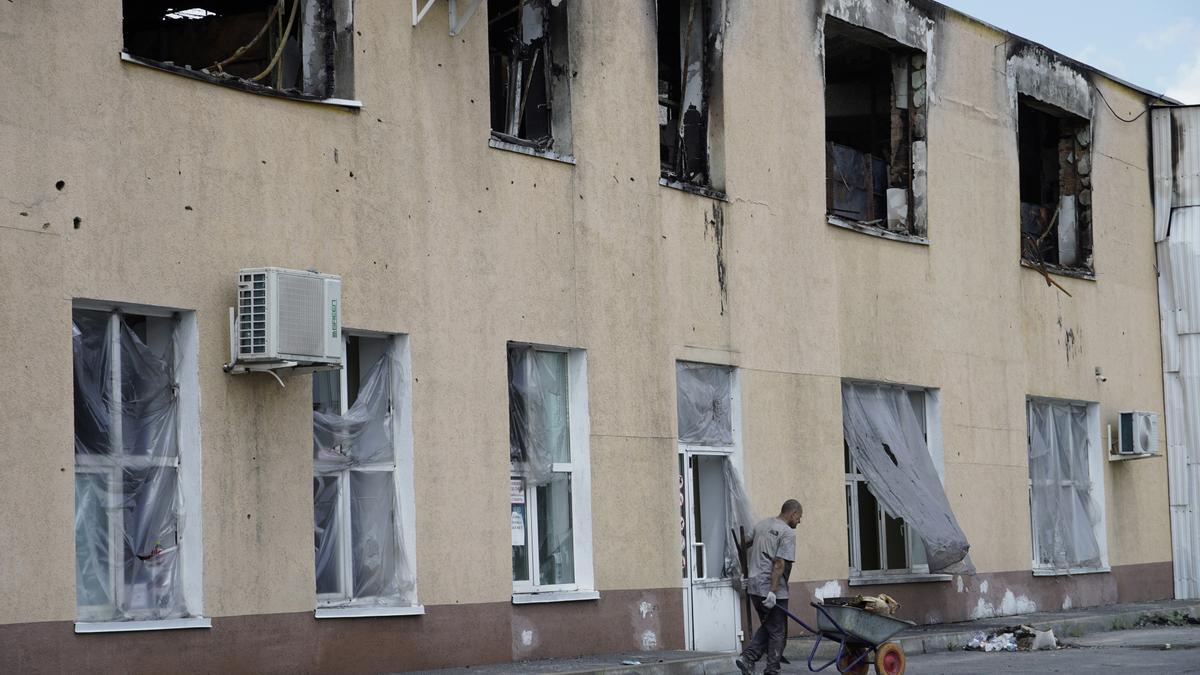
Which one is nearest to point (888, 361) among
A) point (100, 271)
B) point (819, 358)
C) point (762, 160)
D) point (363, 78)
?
point (819, 358)

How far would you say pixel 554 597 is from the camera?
1561cm

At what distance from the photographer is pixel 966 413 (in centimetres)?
2159

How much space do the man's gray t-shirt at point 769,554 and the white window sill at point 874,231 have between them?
16.7 feet

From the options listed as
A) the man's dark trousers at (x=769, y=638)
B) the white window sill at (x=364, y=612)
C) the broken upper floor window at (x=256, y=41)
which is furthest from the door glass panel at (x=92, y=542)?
the man's dark trousers at (x=769, y=638)

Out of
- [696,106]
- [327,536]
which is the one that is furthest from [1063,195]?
[327,536]

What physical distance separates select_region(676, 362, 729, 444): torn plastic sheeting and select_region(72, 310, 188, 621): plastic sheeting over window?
6017 millimetres

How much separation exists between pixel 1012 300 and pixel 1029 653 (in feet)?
18.3

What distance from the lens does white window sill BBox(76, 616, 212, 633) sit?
11633 millimetres

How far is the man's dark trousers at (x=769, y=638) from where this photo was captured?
49.8ft

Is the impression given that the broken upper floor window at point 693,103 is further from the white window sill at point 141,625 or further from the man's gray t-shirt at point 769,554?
the white window sill at point 141,625

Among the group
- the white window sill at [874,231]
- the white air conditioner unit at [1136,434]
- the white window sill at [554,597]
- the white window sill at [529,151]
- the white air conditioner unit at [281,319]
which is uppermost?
the white window sill at [529,151]

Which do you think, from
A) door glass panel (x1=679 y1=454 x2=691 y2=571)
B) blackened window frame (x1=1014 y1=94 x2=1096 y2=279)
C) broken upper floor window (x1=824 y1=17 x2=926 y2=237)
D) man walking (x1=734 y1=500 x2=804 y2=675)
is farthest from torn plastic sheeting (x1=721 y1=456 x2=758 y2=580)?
blackened window frame (x1=1014 y1=94 x2=1096 y2=279)

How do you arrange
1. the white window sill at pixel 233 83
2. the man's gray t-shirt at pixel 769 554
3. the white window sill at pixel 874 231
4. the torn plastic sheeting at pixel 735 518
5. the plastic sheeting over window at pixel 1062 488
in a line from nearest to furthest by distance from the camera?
1. the white window sill at pixel 233 83
2. the man's gray t-shirt at pixel 769 554
3. the torn plastic sheeting at pixel 735 518
4. the white window sill at pixel 874 231
5. the plastic sheeting over window at pixel 1062 488

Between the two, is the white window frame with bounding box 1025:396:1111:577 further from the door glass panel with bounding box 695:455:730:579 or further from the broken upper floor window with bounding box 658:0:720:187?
the broken upper floor window with bounding box 658:0:720:187
